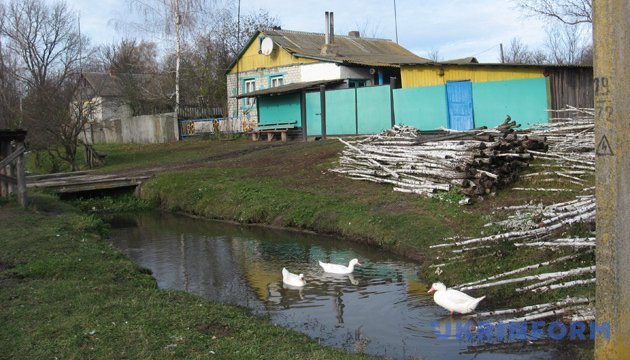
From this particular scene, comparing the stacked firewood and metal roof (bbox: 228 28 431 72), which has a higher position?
metal roof (bbox: 228 28 431 72)

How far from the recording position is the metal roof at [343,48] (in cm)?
3381

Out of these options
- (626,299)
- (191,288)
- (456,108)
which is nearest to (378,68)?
(456,108)

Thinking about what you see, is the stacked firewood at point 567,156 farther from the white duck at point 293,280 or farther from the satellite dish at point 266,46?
the satellite dish at point 266,46

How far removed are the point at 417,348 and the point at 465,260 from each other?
9.64 ft

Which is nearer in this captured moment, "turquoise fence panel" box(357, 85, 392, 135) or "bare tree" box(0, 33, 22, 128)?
"turquoise fence panel" box(357, 85, 392, 135)

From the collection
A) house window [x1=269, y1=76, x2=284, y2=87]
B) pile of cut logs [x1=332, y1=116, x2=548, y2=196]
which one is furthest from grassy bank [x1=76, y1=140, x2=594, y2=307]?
house window [x1=269, y1=76, x2=284, y2=87]

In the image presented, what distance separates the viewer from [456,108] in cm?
2359

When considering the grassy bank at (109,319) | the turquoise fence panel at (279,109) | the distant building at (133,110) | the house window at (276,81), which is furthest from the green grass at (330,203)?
the distant building at (133,110)

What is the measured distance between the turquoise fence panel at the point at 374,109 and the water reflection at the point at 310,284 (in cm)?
1055

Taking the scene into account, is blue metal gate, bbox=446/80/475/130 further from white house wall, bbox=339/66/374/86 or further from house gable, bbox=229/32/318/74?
house gable, bbox=229/32/318/74

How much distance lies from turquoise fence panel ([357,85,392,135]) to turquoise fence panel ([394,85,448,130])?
59 cm

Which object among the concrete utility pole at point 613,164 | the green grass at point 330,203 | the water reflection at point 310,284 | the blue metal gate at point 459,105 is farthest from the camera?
the blue metal gate at point 459,105

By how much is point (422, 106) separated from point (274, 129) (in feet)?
33.4

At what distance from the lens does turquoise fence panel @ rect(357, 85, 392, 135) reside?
1046 inches
